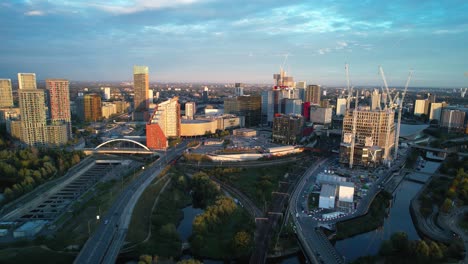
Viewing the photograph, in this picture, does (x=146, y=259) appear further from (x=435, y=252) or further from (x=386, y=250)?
(x=435, y=252)

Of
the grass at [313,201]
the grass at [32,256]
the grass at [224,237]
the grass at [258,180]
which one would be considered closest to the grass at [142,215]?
the grass at [32,256]

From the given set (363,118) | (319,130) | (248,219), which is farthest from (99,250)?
(319,130)

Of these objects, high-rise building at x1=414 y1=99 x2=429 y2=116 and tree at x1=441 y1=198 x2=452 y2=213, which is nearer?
tree at x1=441 y1=198 x2=452 y2=213

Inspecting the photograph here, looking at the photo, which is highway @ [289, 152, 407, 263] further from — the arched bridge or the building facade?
the building facade

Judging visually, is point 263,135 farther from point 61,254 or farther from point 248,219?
point 61,254

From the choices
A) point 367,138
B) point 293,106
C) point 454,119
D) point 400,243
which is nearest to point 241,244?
point 400,243

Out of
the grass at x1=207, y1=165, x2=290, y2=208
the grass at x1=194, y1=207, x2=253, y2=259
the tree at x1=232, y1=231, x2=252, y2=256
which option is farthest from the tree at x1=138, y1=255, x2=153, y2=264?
the grass at x1=207, y1=165, x2=290, y2=208
